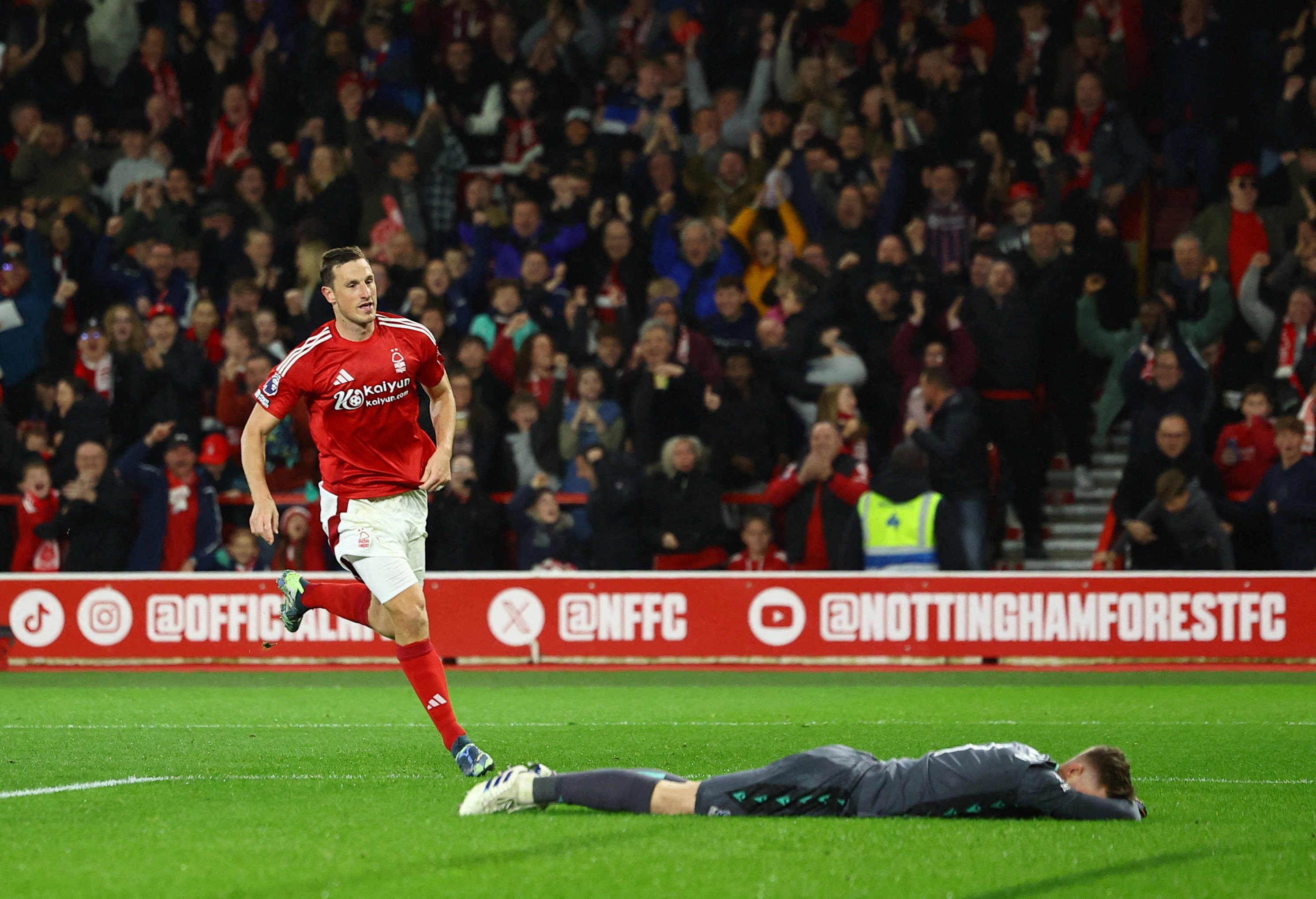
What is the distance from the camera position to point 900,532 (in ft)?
46.1

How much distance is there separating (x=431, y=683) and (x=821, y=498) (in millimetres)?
7259

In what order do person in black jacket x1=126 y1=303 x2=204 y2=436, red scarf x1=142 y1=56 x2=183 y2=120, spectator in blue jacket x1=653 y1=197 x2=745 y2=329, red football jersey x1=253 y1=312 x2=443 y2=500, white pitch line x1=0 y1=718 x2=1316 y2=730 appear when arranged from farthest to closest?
red scarf x1=142 y1=56 x2=183 y2=120
spectator in blue jacket x1=653 y1=197 x2=745 y2=329
person in black jacket x1=126 y1=303 x2=204 y2=436
white pitch line x1=0 y1=718 x2=1316 y2=730
red football jersey x1=253 y1=312 x2=443 y2=500

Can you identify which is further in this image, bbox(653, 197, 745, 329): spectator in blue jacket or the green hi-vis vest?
bbox(653, 197, 745, 329): spectator in blue jacket

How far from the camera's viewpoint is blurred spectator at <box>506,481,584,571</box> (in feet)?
47.6

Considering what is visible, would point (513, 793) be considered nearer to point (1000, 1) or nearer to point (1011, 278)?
point (1011, 278)

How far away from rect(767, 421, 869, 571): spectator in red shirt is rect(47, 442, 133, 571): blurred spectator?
5.38 m

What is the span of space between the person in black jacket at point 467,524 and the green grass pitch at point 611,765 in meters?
1.40

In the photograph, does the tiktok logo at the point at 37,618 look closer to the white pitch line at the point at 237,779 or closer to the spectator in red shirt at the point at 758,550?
the spectator in red shirt at the point at 758,550

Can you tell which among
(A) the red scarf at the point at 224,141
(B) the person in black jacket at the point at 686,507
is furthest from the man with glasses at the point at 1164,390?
(A) the red scarf at the point at 224,141

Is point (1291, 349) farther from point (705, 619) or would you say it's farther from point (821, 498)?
point (705, 619)

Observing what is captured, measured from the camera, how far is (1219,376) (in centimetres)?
1560

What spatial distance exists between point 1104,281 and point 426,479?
931cm

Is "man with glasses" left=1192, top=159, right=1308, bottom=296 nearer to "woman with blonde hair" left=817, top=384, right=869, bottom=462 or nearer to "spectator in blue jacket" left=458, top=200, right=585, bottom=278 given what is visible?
"woman with blonde hair" left=817, top=384, right=869, bottom=462

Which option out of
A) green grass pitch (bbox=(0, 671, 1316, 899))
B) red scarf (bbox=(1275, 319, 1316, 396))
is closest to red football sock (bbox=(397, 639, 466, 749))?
green grass pitch (bbox=(0, 671, 1316, 899))
